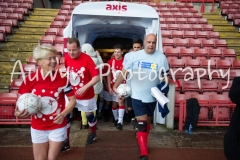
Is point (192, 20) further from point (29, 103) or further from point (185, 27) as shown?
point (29, 103)

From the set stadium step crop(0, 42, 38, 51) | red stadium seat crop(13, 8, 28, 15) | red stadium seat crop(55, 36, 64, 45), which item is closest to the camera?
red stadium seat crop(55, 36, 64, 45)

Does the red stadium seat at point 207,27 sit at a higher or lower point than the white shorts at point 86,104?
higher

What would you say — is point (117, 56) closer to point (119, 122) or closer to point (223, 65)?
point (119, 122)

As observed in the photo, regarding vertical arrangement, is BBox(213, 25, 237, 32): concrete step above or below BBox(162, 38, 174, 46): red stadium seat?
above

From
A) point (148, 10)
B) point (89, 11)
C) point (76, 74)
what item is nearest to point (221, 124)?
point (148, 10)

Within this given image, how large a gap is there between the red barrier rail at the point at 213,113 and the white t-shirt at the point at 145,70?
4.84 ft

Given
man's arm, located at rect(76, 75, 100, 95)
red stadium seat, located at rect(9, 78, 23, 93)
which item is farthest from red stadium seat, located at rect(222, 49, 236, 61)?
red stadium seat, located at rect(9, 78, 23, 93)

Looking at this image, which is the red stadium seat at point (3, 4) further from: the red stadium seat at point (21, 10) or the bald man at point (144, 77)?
the bald man at point (144, 77)

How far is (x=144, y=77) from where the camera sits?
3.09m

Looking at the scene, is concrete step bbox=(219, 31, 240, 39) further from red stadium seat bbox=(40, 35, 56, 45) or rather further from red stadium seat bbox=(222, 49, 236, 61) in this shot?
red stadium seat bbox=(40, 35, 56, 45)

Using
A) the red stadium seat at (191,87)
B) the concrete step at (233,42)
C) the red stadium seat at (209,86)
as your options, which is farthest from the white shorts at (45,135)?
the concrete step at (233,42)

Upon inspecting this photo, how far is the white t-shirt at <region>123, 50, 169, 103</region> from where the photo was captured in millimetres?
3059

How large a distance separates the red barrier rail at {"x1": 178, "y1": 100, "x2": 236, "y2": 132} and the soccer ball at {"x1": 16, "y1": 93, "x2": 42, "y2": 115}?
3093 millimetres

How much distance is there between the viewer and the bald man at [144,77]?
3059mm
